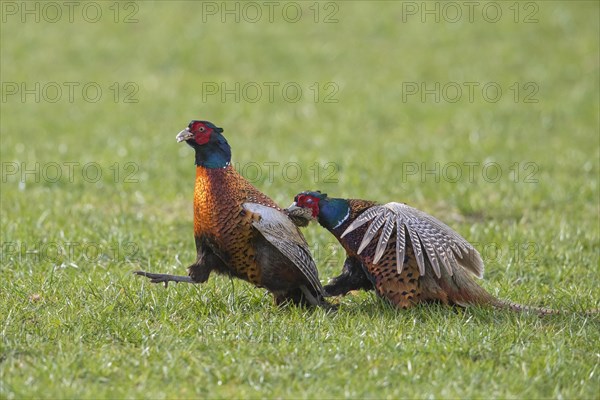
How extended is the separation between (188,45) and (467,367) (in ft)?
34.7

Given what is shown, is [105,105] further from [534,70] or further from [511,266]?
[511,266]

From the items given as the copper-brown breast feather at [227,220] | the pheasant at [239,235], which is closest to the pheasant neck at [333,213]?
the pheasant at [239,235]

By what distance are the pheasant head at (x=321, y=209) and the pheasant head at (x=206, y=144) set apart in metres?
0.49

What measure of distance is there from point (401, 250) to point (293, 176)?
409cm

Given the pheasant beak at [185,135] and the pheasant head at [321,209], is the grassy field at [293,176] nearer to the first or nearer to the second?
the pheasant head at [321,209]

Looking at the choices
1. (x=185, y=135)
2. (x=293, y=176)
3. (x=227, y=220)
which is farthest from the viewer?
(x=293, y=176)

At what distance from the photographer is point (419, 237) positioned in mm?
5676

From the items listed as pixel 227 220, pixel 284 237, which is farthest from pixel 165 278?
pixel 284 237

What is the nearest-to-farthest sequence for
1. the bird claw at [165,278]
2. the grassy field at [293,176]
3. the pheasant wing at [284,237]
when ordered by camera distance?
the grassy field at [293,176]
the pheasant wing at [284,237]
the bird claw at [165,278]

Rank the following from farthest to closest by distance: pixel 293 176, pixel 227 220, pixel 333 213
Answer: pixel 293 176, pixel 333 213, pixel 227 220

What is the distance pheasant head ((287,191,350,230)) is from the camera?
5.75 metres

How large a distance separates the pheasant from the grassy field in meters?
0.17

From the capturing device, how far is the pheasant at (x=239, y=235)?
5520mm

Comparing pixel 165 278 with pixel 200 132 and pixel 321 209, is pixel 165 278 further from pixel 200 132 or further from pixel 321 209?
pixel 321 209
